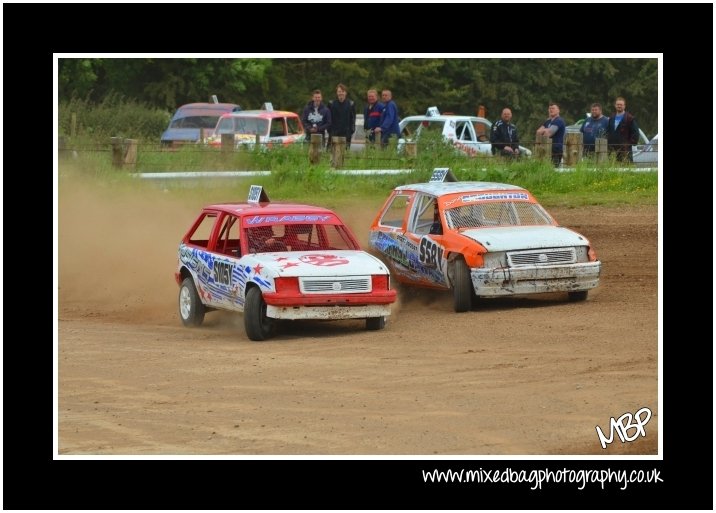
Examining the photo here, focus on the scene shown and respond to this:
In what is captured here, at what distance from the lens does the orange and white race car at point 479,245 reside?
14.5m

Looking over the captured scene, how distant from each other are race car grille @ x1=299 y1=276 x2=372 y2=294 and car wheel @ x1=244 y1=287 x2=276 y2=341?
472mm

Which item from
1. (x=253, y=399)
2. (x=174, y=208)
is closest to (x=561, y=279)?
(x=253, y=399)

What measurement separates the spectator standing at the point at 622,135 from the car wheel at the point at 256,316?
43.3 ft

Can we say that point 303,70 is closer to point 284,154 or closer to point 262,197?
point 284,154

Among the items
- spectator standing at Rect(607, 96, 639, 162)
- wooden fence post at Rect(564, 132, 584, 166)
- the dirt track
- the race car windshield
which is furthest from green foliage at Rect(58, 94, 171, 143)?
the race car windshield

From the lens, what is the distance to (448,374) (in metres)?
11.4

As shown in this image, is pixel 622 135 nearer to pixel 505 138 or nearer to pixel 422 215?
pixel 505 138

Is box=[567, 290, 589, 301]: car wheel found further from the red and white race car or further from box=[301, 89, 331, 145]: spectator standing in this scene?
box=[301, 89, 331, 145]: spectator standing

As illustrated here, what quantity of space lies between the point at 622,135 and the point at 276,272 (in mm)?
13558

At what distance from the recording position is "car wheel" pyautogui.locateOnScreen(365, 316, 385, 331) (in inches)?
543

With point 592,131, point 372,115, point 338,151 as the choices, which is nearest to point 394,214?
point 338,151

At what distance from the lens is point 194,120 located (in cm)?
3344

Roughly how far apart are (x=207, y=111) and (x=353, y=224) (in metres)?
13.8

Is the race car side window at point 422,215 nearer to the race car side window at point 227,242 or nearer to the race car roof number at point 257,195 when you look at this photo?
the race car roof number at point 257,195
